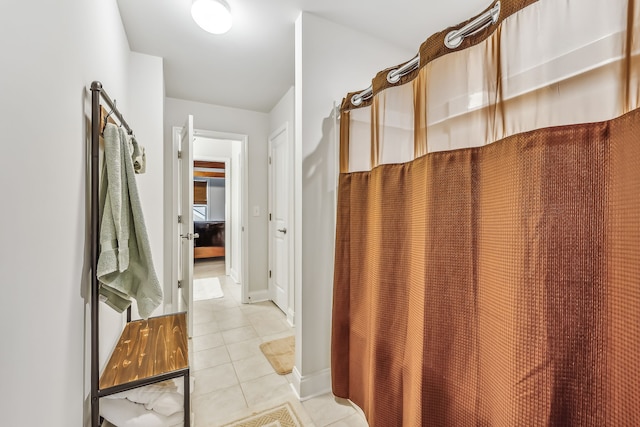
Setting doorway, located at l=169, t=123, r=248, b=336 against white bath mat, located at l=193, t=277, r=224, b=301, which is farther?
white bath mat, located at l=193, t=277, r=224, b=301

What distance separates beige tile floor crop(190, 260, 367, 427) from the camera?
5.12ft

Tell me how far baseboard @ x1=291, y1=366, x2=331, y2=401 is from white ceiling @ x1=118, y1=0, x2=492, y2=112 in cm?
239

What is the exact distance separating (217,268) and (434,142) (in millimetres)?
5063

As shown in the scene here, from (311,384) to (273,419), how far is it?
11.9 inches

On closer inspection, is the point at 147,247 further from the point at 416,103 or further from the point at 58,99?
the point at 416,103

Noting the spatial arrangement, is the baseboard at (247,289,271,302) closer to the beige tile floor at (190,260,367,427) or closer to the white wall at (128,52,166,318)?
the beige tile floor at (190,260,367,427)

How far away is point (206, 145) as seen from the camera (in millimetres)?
4156

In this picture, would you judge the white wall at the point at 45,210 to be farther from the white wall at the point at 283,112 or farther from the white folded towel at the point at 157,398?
the white wall at the point at 283,112

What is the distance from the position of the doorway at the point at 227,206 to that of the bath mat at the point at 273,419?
1.04m

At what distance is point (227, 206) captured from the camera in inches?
181

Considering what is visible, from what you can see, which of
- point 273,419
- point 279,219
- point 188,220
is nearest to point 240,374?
point 273,419

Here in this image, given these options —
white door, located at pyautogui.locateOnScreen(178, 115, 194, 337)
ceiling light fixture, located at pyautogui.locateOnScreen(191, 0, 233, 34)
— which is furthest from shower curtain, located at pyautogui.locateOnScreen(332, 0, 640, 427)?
white door, located at pyautogui.locateOnScreen(178, 115, 194, 337)

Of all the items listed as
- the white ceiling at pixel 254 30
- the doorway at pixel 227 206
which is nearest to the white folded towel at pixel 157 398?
the doorway at pixel 227 206

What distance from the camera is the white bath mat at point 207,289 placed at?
11.8 ft
